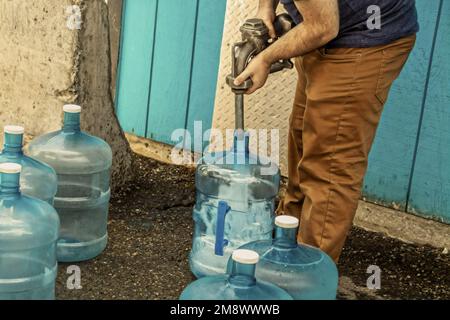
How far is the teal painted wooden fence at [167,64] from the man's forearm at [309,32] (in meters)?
1.50

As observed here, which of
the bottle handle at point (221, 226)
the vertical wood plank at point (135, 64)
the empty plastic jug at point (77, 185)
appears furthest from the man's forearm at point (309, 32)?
the vertical wood plank at point (135, 64)

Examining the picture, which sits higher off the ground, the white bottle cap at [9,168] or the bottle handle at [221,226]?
the white bottle cap at [9,168]

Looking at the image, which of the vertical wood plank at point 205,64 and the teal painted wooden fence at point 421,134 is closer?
the teal painted wooden fence at point 421,134

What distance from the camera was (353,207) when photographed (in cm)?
441

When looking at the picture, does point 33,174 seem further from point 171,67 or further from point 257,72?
point 171,67

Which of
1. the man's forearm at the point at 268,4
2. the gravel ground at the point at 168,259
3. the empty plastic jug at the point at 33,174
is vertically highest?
the man's forearm at the point at 268,4

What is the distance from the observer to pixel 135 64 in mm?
6145

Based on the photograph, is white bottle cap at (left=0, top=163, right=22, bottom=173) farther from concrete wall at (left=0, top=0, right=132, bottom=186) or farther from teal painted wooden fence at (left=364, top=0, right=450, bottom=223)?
teal painted wooden fence at (left=364, top=0, right=450, bottom=223)

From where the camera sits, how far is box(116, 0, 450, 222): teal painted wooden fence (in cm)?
502

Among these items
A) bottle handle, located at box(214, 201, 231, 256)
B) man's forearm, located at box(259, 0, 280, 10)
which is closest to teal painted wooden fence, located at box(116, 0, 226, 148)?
man's forearm, located at box(259, 0, 280, 10)

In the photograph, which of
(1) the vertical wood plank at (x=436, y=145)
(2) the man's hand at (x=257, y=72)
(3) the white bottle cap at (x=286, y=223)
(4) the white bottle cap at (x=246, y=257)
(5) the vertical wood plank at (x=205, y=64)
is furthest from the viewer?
(5) the vertical wood plank at (x=205, y=64)

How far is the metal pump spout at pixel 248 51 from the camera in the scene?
4324mm

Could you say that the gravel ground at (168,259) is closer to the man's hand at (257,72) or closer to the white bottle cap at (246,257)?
the man's hand at (257,72)

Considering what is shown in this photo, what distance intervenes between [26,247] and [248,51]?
1.25m
